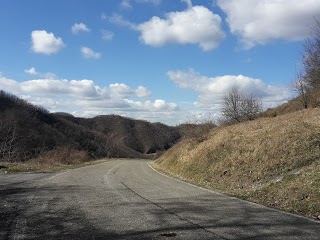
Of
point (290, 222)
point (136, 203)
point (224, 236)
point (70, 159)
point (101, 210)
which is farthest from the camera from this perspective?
point (70, 159)

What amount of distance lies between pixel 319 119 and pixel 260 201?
13.5 metres

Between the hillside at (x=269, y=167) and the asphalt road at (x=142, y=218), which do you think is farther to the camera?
the hillside at (x=269, y=167)

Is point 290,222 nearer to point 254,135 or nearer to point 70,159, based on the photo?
point 254,135

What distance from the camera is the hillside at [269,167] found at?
41.9ft

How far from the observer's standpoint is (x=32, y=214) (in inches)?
398

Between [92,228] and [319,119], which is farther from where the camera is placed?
[319,119]

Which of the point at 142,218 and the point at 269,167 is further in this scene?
the point at 269,167

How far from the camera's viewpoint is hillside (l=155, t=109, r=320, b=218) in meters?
12.8

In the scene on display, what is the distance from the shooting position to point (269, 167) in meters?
18.9

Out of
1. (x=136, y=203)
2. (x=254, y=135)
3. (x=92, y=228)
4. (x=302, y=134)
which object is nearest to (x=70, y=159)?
(x=254, y=135)

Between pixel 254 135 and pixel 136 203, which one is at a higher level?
pixel 254 135

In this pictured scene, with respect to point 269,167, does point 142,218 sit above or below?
below

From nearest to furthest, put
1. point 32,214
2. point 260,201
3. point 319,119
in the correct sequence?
point 32,214 → point 260,201 → point 319,119

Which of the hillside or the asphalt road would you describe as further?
the hillside
